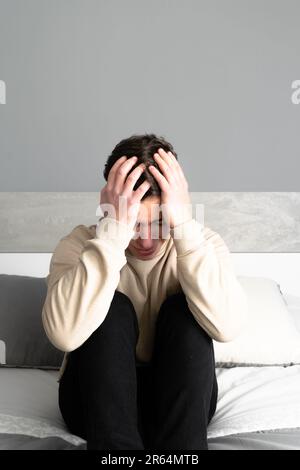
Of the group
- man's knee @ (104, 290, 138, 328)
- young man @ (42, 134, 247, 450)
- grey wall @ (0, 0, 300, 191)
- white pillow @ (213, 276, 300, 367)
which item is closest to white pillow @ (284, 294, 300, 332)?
white pillow @ (213, 276, 300, 367)

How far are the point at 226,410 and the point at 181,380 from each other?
340 mm

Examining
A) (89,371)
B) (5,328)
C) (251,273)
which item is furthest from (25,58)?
(89,371)

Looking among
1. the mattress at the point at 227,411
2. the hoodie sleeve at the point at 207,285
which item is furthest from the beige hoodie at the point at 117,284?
the mattress at the point at 227,411

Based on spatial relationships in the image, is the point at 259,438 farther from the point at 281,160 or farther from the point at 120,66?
the point at 120,66

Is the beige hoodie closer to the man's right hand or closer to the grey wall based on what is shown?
the man's right hand

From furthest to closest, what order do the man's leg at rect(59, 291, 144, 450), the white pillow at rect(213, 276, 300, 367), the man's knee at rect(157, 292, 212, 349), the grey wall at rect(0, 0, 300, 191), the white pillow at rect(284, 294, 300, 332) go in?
1. the grey wall at rect(0, 0, 300, 191)
2. the white pillow at rect(284, 294, 300, 332)
3. the white pillow at rect(213, 276, 300, 367)
4. the man's knee at rect(157, 292, 212, 349)
5. the man's leg at rect(59, 291, 144, 450)

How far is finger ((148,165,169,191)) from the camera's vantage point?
1260 millimetres

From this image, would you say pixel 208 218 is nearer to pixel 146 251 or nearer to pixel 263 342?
pixel 263 342

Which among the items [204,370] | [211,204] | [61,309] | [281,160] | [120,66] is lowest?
[204,370]

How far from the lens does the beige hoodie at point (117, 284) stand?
1180mm

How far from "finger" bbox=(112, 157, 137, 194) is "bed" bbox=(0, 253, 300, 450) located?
532 millimetres
